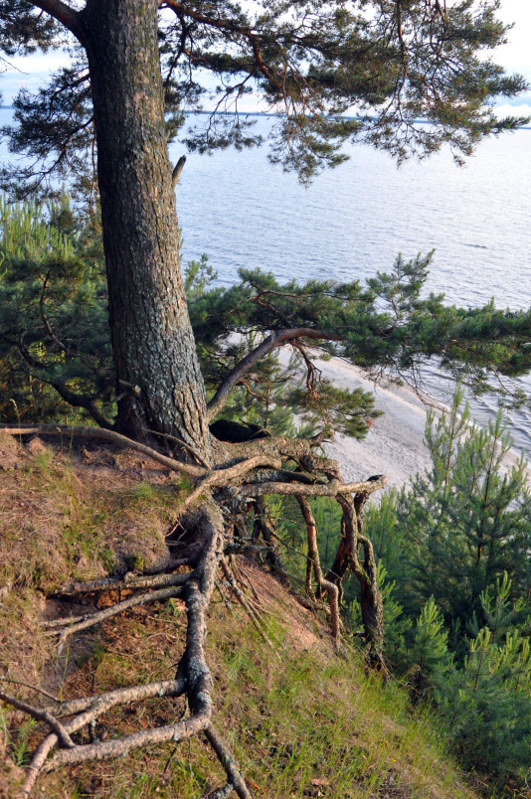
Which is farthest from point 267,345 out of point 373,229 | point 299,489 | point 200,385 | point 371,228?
point 371,228

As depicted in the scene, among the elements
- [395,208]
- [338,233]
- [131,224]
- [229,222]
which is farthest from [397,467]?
[395,208]

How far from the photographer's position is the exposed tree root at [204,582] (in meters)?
1.75

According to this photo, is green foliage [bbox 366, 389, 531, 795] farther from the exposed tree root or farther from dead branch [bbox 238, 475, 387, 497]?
dead branch [bbox 238, 475, 387, 497]

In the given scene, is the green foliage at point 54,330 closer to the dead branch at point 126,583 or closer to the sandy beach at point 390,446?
the dead branch at point 126,583

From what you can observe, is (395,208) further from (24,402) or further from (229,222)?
(24,402)

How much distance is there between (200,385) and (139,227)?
1.11 metres

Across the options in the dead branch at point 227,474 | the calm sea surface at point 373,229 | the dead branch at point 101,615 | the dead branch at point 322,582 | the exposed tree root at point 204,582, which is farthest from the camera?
the calm sea surface at point 373,229

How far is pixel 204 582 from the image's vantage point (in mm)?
2834

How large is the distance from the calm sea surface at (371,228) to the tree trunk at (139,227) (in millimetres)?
6159

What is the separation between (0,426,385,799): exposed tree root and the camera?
175 cm

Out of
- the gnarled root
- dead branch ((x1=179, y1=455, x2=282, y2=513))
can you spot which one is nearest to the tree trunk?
dead branch ((x1=179, y1=455, x2=282, y2=513))

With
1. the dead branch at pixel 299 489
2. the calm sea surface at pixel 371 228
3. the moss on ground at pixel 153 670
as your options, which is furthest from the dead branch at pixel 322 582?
the calm sea surface at pixel 371 228

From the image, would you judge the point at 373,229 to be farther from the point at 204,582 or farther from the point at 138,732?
the point at 138,732

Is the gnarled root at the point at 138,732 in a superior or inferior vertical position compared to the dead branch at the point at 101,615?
superior
